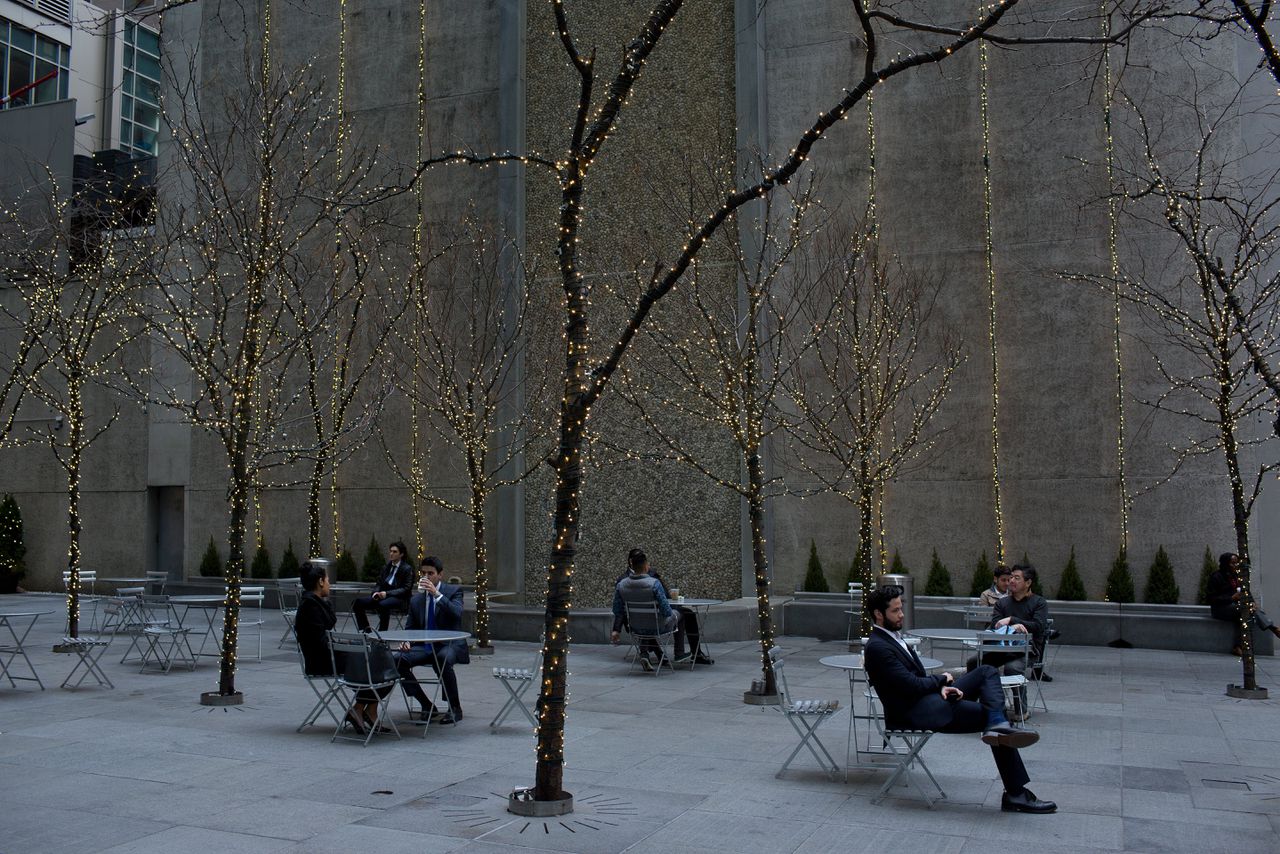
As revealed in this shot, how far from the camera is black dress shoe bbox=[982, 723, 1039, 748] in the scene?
20.7ft

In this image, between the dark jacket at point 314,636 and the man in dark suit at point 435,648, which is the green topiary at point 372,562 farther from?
the dark jacket at point 314,636

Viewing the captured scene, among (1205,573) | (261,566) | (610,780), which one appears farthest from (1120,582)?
(261,566)

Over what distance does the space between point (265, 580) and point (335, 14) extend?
35.0 feet

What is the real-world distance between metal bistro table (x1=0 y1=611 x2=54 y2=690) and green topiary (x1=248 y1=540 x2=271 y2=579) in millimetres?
4068

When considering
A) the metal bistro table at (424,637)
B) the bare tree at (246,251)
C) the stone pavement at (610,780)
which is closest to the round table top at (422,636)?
the metal bistro table at (424,637)

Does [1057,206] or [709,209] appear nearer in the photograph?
[709,209]

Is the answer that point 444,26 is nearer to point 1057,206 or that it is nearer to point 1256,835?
point 1057,206

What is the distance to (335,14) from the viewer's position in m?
21.5

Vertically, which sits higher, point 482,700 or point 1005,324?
point 1005,324

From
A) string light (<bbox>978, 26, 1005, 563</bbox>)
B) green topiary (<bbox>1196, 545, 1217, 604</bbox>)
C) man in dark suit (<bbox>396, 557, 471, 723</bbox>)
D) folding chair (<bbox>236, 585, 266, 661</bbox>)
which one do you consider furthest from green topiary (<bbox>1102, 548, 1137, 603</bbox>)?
folding chair (<bbox>236, 585, 266, 661</bbox>)

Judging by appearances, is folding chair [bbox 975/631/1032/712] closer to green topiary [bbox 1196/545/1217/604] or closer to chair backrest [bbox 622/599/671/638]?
A: chair backrest [bbox 622/599/671/638]

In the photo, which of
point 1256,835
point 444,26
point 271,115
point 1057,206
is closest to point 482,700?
point 271,115

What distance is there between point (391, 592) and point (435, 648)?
4.44m

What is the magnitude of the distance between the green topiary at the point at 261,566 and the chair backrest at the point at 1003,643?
14763 millimetres
